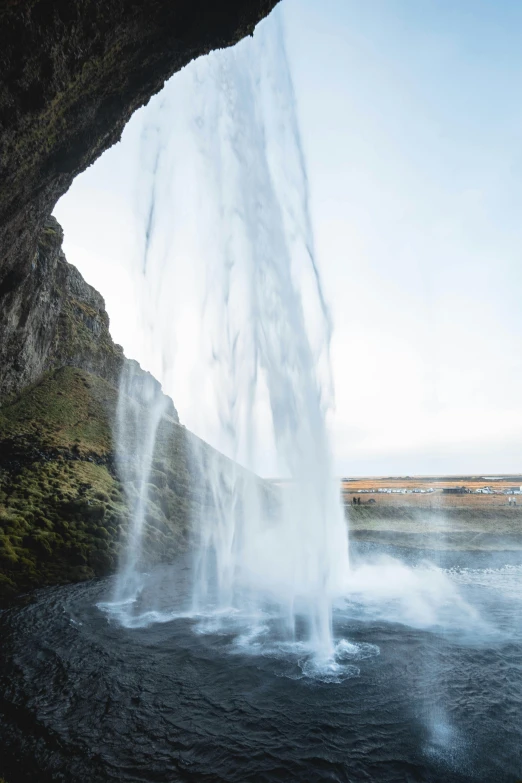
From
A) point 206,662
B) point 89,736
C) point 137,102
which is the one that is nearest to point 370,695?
point 206,662

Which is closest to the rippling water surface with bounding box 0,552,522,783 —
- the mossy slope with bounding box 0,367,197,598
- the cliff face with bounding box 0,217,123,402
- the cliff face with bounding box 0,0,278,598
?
the mossy slope with bounding box 0,367,197,598

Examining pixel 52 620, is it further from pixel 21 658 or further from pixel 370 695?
pixel 370 695

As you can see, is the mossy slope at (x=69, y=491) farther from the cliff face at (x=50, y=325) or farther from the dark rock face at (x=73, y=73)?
the dark rock face at (x=73, y=73)

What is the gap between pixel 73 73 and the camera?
1344 centimetres

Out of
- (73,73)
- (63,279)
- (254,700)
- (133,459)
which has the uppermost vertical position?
(63,279)

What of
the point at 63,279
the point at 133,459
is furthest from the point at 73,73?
the point at 63,279

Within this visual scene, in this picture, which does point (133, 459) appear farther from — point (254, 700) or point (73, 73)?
point (73, 73)

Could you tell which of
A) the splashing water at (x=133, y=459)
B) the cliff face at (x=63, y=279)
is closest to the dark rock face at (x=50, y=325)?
the cliff face at (x=63, y=279)

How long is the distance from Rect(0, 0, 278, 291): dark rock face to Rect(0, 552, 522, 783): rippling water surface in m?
17.8

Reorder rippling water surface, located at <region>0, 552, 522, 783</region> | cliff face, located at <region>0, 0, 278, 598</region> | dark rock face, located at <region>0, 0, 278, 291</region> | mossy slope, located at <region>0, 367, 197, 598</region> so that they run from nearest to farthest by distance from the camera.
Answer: rippling water surface, located at <region>0, 552, 522, 783</region> → dark rock face, located at <region>0, 0, 278, 291</region> → cliff face, located at <region>0, 0, 278, 598</region> → mossy slope, located at <region>0, 367, 197, 598</region>

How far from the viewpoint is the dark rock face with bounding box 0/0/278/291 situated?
1155 centimetres

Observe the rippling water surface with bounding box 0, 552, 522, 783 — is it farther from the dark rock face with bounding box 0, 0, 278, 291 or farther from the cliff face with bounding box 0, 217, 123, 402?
the cliff face with bounding box 0, 217, 123, 402

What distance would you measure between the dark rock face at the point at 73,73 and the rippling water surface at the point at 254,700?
1780cm

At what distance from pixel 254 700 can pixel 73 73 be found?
22385 millimetres
